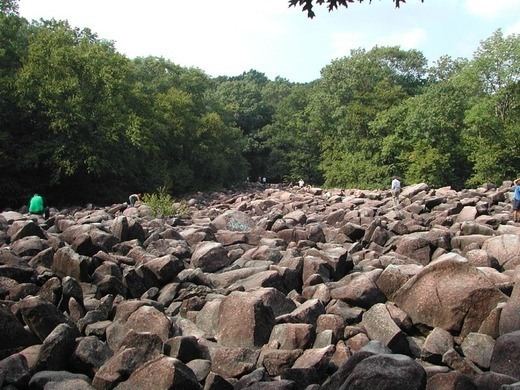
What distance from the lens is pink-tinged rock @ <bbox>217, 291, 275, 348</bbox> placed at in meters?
7.54

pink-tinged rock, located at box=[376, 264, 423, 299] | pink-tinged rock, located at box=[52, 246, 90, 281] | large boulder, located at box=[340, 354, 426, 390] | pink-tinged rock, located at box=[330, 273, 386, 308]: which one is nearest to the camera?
large boulder, located at box=[340, 354, 426, 390]

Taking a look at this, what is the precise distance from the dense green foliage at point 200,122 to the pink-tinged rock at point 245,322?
80.4ft

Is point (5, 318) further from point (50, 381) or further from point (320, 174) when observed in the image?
point (320, 174)

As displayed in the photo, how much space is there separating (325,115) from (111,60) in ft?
89.0

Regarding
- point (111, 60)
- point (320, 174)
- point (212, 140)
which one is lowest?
point (320, 174)

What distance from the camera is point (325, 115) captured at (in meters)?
56.4

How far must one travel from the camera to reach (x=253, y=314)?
300 inches

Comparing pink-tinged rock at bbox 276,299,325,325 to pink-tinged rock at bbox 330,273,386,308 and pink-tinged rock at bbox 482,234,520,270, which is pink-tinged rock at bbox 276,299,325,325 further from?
pink-tinged rock at bbox 482,234,520,270

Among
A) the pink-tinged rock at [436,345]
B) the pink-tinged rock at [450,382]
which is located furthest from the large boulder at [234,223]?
the pink-tinged rock at [450,382]

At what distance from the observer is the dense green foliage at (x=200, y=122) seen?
101 ft

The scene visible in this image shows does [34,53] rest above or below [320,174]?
above

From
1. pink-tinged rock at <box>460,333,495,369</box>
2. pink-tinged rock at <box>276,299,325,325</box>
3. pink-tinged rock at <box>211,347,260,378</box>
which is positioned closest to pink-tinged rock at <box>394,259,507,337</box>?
pink-tinged rock at <box>460,333,495,369</box>

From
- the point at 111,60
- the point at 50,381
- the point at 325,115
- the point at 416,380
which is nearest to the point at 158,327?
the point at 50,381

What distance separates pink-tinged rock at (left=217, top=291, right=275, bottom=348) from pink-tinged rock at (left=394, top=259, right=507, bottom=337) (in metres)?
2.15
